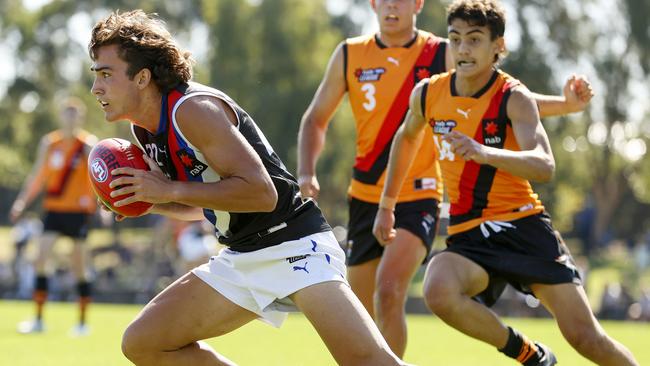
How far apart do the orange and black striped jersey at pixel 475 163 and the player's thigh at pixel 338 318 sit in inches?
63.6

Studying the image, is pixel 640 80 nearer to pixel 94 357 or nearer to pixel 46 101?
pixel 46 101

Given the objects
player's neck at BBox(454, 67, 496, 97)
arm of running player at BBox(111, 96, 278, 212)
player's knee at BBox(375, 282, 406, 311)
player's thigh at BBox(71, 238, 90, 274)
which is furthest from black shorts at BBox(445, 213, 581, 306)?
player's thigh at BBox(71, 238, 90, 274)

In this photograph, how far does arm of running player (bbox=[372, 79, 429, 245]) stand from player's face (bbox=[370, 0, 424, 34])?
0.75m

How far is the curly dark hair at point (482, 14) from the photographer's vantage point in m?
5.94

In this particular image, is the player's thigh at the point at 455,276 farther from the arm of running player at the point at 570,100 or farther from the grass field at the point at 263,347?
the grass field at the point at 263,347

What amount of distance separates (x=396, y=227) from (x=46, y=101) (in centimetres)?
4032

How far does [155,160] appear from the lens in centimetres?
498

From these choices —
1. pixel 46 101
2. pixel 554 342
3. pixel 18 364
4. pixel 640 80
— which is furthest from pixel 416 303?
pixel 46 101

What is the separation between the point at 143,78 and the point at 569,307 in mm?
2661

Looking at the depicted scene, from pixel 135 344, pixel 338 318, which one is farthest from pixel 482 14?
pixel 135 344

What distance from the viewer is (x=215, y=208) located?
15.0ft

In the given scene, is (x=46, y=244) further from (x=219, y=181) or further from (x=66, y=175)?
(x=219, y=181)

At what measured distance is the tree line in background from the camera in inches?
1471

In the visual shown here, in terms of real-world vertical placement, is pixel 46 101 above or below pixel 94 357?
below
